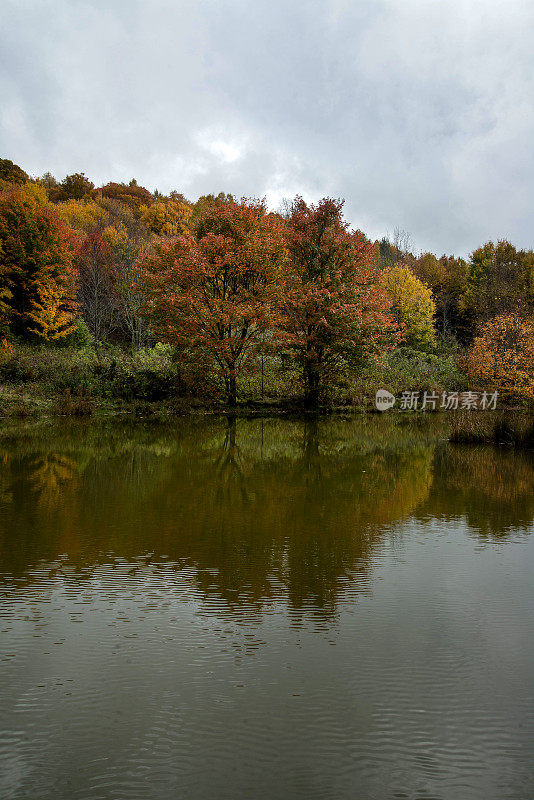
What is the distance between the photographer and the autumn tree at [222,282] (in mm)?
19078

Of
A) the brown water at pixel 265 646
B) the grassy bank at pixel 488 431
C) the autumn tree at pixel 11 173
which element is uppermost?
the autumn tree at pixel 11 173

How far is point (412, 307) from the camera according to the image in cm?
3628

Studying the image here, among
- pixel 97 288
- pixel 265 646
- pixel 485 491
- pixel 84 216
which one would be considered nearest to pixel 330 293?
pixel 485 491

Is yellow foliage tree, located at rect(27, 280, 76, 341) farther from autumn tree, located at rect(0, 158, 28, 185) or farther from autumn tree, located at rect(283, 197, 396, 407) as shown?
autumn tree, located at rect(0, 158, 28, 185)

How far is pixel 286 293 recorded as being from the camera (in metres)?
20.0

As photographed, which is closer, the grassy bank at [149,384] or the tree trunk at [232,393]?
the grassy bank at [149,384]

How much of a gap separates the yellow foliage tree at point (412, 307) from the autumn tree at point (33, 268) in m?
19.5

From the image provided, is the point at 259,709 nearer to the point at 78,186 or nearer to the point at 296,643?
the point at 296,643

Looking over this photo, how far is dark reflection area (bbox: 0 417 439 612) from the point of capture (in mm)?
4430

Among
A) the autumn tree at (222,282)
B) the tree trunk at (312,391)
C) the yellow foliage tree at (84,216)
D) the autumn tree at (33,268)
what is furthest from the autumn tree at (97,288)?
the tree trunk at (312,391)

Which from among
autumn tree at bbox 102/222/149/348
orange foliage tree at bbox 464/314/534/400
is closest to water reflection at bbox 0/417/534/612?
orange foliage tree at bbox 464/314/534/400

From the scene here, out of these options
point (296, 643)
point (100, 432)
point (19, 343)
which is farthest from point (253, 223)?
point (296, 643)

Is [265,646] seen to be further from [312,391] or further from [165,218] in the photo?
[165,218]

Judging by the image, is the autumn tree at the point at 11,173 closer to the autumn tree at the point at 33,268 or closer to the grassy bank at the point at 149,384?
the autumn tree at the point at 33,268
